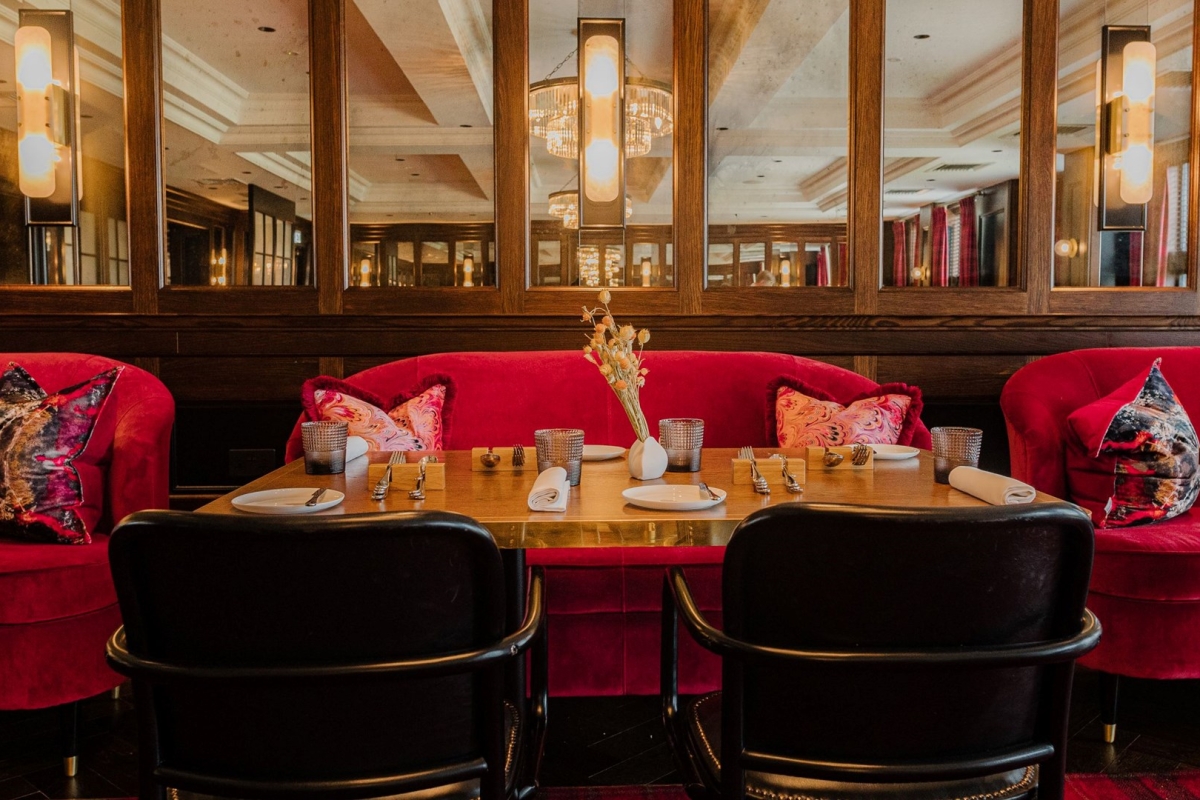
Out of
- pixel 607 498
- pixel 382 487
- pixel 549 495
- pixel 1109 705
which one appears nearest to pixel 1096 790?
pixel 1109 705

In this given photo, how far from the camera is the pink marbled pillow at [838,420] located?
2.38 metres

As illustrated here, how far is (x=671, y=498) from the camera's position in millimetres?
1333

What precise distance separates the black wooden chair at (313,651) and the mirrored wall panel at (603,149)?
2389 millimetres

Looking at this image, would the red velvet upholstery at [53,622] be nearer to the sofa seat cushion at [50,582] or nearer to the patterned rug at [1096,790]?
the sofa seat cushion at [50,582]

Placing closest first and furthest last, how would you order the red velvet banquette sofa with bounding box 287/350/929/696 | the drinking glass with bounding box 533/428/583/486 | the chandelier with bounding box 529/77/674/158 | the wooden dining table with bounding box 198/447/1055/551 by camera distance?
the wooden dining table with bounding box 198/447/1055/551, the drinking glass with bounding box 533/428/583/486, the red velvet banquette sofa with bounding box 287/350/929/696, the chandelier with bounding box 529/77/674/158

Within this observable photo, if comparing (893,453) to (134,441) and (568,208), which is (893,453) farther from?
(134,441)

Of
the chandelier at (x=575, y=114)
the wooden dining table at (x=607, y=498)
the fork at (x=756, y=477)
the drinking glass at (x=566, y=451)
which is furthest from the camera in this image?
the chandelier at (x=575, y=114)

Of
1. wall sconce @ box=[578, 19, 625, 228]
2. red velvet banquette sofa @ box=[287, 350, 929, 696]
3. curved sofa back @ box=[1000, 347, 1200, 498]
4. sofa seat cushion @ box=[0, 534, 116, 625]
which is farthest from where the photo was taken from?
wall sconce @ box=[578, 19, 625, 228]

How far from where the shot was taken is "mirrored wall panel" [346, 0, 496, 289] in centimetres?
311

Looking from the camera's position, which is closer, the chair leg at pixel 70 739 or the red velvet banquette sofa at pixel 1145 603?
the chair leg at pixel 70 739

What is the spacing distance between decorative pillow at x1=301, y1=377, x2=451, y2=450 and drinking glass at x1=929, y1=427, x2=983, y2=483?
58.8 inches

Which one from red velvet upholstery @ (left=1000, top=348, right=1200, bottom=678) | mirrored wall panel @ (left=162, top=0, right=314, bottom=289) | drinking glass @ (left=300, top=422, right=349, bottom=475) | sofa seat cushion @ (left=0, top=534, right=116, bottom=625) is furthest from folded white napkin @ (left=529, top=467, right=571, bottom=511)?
mirrored wall panel @ (left=162, top=0, right=314, bottom=289)

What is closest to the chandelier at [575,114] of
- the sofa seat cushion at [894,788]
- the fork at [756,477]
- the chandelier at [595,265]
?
the chandelier at [595,265]

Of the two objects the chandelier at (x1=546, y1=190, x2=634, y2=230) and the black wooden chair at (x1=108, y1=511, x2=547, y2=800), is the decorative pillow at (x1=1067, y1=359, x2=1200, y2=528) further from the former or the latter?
the black wooden chair at (x1=108, y1=511, x2=547, y2=800)
